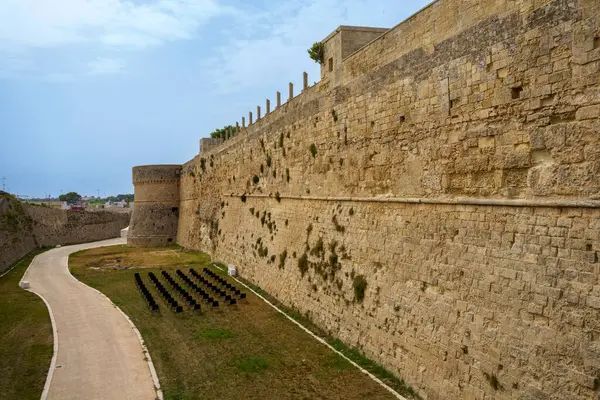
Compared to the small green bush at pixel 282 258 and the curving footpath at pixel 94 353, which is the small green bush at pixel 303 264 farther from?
the curving footpath at pixel 94 353

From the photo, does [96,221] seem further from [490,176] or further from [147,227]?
[490,176]

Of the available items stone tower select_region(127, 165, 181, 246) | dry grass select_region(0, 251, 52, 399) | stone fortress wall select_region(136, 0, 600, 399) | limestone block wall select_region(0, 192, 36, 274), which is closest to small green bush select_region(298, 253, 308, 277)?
stone fortress wall select_region(136, 0, 600, 399)

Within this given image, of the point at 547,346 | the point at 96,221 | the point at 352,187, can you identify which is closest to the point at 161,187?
the point at 96,221

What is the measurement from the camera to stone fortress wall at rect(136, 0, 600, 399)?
5324 mm

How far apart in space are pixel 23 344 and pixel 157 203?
25.2m

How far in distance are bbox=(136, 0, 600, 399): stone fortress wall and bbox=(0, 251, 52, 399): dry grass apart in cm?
602

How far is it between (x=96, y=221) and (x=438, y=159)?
41112 millimetres

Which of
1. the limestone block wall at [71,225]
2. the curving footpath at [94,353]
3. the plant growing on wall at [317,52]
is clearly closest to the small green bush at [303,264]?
the curving footpath at [94,353]

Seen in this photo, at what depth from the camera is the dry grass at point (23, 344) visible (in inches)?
328

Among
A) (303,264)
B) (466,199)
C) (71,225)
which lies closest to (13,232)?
(71,225)

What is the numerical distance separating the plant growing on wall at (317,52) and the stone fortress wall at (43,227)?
19.0 meters

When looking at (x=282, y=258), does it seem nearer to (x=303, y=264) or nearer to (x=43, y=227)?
(x=303, y=264)

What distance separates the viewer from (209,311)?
43.8 ft

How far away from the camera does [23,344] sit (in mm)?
10719
